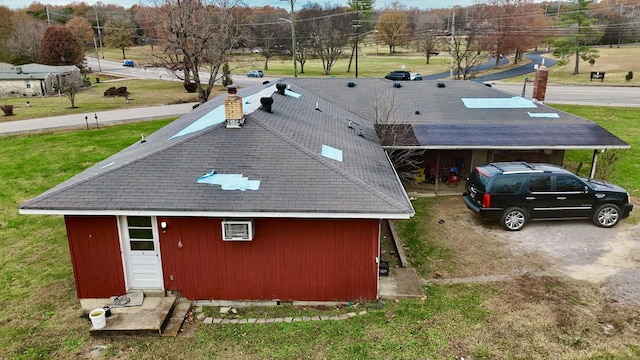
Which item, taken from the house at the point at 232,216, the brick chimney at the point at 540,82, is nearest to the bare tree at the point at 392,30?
the brick chimney at the point at 540,82

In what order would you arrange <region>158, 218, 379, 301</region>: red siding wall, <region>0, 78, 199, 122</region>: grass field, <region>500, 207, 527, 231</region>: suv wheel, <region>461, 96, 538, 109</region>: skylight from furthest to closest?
<region>0, 78, 199, 122</region>: grass field, <region>461, 96, 538, 109</region>: skylight, <region>500, 207, 527, 231</region>: suv wheel, <region>158, 218, 379, 301</region>: red siding wall

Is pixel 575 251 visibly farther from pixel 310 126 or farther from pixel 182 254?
pixel 182 254

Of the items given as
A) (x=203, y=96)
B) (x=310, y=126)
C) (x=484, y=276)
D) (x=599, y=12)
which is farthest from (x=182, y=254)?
(x=599, y=12)

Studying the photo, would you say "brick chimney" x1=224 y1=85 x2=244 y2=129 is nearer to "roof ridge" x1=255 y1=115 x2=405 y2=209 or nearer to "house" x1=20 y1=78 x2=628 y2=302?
"house" x1=20 y1=78 x2=628 y2=302

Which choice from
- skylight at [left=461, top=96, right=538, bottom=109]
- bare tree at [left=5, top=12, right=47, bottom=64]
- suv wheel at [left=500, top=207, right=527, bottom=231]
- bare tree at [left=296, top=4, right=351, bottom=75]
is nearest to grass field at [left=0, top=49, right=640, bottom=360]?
suv wheel at [left=500, top=207, right=527, bottom=231]

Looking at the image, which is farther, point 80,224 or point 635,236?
point 635,236
